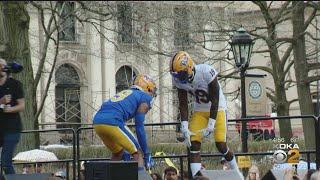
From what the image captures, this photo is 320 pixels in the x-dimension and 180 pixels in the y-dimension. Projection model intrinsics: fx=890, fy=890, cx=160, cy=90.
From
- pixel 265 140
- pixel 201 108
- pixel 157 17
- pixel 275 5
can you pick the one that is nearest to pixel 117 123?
pixel 201 108

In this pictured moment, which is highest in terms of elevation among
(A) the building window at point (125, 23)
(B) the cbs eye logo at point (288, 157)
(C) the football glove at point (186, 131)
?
(A) the building window at point (125, 23)

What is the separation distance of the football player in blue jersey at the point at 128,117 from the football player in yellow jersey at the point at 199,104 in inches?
22.0

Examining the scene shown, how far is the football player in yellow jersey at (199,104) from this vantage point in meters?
11.8

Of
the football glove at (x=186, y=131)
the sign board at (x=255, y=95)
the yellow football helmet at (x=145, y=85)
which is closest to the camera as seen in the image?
the football glove at (x=186, y=131)

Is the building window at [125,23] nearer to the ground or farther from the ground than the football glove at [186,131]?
farther from the ground

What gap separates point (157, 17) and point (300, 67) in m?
4.82

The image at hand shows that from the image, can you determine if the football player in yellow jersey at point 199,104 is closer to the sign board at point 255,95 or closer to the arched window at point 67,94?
the sign board at point 255,95

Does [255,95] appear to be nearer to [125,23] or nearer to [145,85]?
[125,23]

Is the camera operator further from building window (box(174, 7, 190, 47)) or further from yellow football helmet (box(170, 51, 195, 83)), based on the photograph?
building window (box(174, 7, 190, 47))

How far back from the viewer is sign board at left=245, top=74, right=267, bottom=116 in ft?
74.6

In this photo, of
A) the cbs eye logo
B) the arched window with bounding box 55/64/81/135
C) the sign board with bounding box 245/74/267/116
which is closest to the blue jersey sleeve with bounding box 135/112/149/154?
the cbs eye logo

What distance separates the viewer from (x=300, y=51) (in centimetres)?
2819

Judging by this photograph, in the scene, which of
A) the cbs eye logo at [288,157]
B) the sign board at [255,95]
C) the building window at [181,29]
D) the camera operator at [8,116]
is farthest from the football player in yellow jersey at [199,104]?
the building window at [181,29]

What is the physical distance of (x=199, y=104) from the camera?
12.2m
